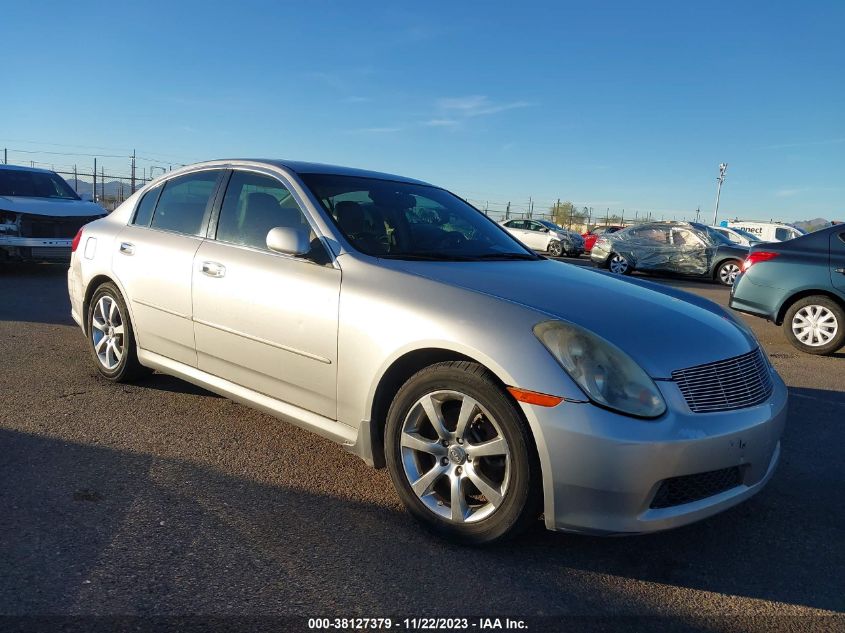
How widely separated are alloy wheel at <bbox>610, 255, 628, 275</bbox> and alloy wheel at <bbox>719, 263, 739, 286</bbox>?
223 centimetres

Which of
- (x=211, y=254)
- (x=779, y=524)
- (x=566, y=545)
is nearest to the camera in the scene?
(x=566, y=545)

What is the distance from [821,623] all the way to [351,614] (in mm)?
1570

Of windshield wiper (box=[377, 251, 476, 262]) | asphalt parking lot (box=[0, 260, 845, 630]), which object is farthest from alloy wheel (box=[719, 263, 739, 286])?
windshield wiper (box=[377, 251, 476, 262])

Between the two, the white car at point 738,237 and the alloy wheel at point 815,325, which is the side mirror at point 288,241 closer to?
the alloy wheel at point 815,325

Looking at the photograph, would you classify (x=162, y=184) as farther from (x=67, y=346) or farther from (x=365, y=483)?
(x=365, y=483)

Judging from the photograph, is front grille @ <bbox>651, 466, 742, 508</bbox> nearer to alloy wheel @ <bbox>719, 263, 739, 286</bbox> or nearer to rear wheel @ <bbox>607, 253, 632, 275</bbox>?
alloy wheel @ <bbox>719, 263, 739, 286</bbox>

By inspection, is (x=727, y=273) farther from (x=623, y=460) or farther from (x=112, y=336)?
(x=623, y=460)

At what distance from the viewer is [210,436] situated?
3795mm

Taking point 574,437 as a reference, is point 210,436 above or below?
below

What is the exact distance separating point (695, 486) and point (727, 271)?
13484 millimetres

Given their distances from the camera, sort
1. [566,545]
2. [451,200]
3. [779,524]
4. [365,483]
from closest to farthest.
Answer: [566,545] < [779,524] < [365,483] < [451,200]

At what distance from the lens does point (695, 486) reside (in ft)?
8.25

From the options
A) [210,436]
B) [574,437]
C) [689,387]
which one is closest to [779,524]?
[689,387]

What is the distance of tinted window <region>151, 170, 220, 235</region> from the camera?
404 centimetres
